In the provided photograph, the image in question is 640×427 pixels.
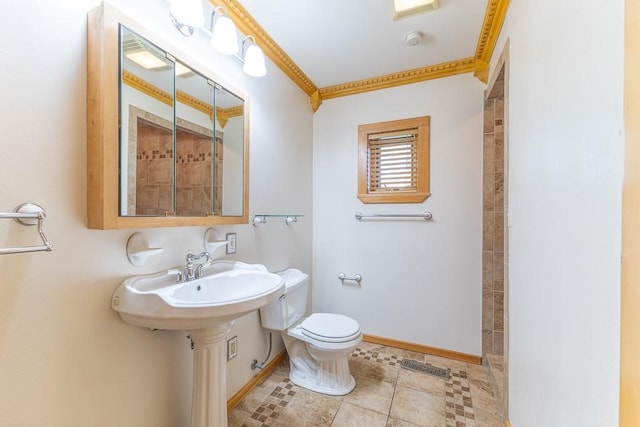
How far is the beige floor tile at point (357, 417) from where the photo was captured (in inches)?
57.1

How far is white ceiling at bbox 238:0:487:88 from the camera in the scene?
1522 mm

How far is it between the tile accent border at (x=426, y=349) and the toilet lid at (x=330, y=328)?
2.12ft

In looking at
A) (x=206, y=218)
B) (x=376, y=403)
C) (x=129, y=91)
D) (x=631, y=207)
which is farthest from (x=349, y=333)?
(x=129, y=91)

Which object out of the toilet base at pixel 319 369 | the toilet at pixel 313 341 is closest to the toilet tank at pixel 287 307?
the toilet at pixel 313 341

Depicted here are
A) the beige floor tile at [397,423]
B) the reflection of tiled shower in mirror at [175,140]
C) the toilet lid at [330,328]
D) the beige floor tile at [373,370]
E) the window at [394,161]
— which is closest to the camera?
the reflection of tiled shower in mirror at [175,140]

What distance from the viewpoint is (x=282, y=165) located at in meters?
2.09

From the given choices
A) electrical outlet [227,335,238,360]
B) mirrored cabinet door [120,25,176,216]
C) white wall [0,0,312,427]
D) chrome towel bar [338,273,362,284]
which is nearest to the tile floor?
electrical outlet [227,335,238,360]

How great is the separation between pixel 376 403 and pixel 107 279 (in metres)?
1.59

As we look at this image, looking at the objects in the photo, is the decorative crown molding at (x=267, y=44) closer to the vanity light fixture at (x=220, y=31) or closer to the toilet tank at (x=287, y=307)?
the vanity light fixture at (x=220, y=31)

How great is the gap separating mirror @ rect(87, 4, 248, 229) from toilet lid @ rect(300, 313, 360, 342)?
0.85 metres

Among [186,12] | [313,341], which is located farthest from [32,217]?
[313,341]

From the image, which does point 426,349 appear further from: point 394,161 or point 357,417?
point 394,161

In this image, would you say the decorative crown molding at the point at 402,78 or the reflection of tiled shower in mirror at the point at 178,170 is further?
the decorative crown molding at the point at 402,78

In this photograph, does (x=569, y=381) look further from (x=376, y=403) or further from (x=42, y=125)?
(x=42, y=125)
